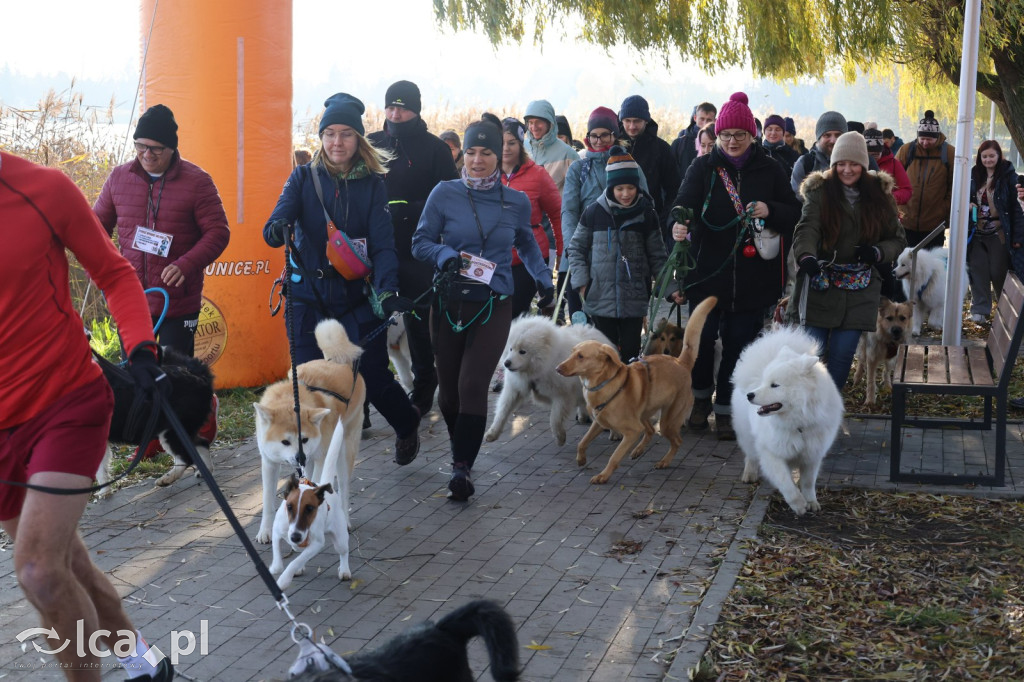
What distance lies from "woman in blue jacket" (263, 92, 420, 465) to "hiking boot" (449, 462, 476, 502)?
2.93ft

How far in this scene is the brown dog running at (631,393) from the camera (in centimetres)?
704

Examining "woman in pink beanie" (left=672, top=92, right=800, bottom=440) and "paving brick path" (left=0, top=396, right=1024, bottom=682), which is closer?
"paving brick path" (left=0, top=396, right=1024, bottom=682)

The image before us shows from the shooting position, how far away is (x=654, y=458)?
298 inches

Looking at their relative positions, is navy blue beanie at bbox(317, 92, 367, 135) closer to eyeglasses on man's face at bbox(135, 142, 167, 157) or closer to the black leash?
the black leash

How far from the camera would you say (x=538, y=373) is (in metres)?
7.64

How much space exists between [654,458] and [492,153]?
2655 mm

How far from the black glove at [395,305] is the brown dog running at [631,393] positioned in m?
1.42

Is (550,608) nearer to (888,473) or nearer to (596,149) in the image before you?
(888,473)

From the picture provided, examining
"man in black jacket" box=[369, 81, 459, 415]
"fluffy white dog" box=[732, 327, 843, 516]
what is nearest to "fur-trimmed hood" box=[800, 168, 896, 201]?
"fluffy white dog" box=[732, 327, 843, 516]

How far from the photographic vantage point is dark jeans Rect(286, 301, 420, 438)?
6289 mm

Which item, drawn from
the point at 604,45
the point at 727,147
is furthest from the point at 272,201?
the point at 604,45

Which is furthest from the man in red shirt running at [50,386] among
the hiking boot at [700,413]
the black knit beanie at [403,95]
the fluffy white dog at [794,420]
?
the hiking boot at [700,413]

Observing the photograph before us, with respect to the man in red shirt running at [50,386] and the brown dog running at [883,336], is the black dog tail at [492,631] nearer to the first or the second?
the man in red shirt running at [50,386]

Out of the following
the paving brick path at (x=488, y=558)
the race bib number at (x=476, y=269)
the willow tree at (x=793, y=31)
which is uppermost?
the willow tree at (x=793, y=31)
